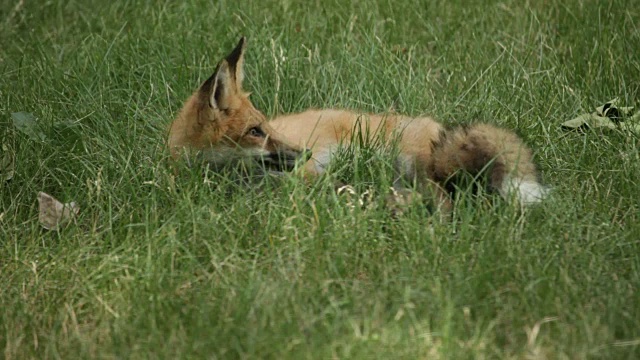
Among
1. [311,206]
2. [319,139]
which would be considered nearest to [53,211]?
[311,206]

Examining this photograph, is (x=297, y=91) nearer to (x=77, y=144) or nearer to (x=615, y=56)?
(x=77, y=144)

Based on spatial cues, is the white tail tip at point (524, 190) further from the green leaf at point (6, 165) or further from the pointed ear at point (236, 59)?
the green leaf at point (6, 165)

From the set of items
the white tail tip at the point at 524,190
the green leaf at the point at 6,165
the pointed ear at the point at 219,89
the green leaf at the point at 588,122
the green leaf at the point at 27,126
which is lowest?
the green leaf at the point at 6,165

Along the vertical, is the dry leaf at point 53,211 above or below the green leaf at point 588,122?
below

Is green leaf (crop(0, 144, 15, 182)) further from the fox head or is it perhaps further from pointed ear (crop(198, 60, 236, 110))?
pointed ear (crop(198, 60, 236, 110))

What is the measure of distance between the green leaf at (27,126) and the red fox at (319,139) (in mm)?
743

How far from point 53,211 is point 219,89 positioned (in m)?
1.02

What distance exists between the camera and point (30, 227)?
16.1 feet

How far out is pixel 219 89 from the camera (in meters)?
5.28

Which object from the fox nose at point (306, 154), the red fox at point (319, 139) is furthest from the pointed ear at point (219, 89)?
the fox nose at point (306, 154)

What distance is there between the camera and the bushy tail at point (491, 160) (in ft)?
15.6

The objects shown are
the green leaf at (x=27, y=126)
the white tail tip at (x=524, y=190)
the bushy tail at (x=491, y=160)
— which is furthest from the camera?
the green leaf at (x=27, y=126)

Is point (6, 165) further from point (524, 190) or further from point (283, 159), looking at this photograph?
point (524, 190)

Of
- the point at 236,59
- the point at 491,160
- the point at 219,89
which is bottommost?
the point at 491,160
